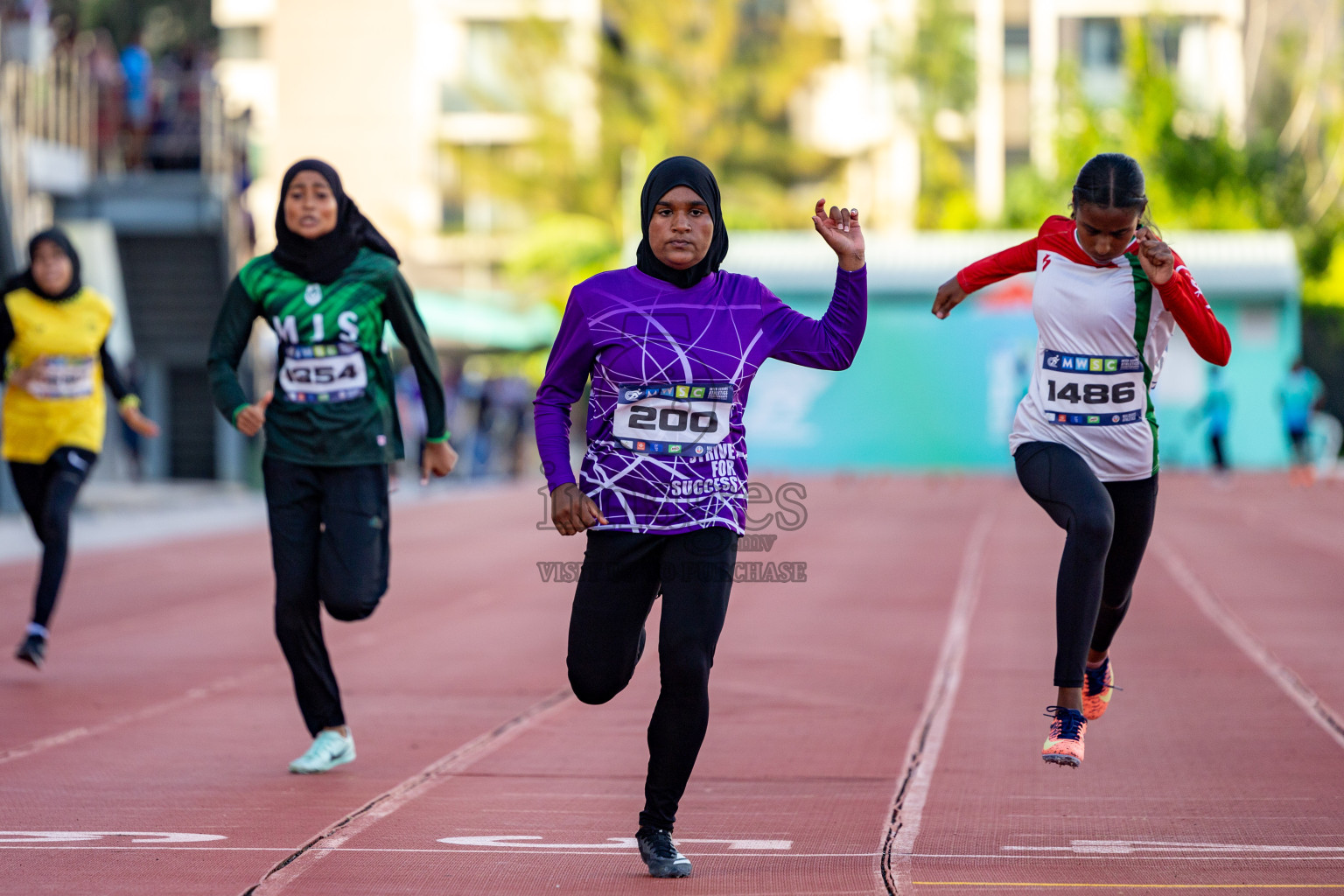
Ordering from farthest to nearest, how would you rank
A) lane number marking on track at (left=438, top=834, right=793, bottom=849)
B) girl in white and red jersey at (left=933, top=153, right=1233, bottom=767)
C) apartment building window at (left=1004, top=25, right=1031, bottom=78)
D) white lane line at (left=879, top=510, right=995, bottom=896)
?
apartment building window at (left=1004, top=25, right=1031, bottom=78), girl in white and red jersey at (left=933, top=153, right=1233, bottom=767), lane number marking on track at (left=438, top=834, right=793, bottom=849), white lane line at (left=879, top=510, right=995, bottom=896)

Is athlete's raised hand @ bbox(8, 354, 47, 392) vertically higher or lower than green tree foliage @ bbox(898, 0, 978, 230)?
lower

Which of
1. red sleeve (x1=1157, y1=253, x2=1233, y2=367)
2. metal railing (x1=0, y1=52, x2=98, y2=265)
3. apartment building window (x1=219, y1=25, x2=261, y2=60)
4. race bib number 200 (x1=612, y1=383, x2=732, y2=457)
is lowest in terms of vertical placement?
race bib number 200 (x1=612, y1=383, x2=732, y2=457)

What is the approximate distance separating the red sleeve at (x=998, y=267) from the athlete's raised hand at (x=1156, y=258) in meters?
0.57

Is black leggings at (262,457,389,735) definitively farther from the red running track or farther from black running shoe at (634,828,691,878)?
black running shoe at (634,828,691,878)

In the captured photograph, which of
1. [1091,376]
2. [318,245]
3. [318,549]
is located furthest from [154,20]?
[1091,376]

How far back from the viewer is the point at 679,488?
5.05 m

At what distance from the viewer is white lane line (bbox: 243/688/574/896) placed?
16.6 ft

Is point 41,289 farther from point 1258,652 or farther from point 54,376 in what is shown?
point 1258,652

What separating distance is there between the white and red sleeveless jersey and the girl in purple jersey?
3.29ft

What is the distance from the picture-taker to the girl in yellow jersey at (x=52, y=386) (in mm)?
9328

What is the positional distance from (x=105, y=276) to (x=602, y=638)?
20743mm

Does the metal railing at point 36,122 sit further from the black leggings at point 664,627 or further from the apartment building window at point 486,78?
the apartment building window at point 486,78

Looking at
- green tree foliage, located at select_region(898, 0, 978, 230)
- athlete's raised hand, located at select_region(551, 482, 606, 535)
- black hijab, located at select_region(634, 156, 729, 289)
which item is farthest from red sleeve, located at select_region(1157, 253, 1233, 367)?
green tree foliage, located at select_region(898, 0, 978, 230)

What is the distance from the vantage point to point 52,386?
9453 millimetres
